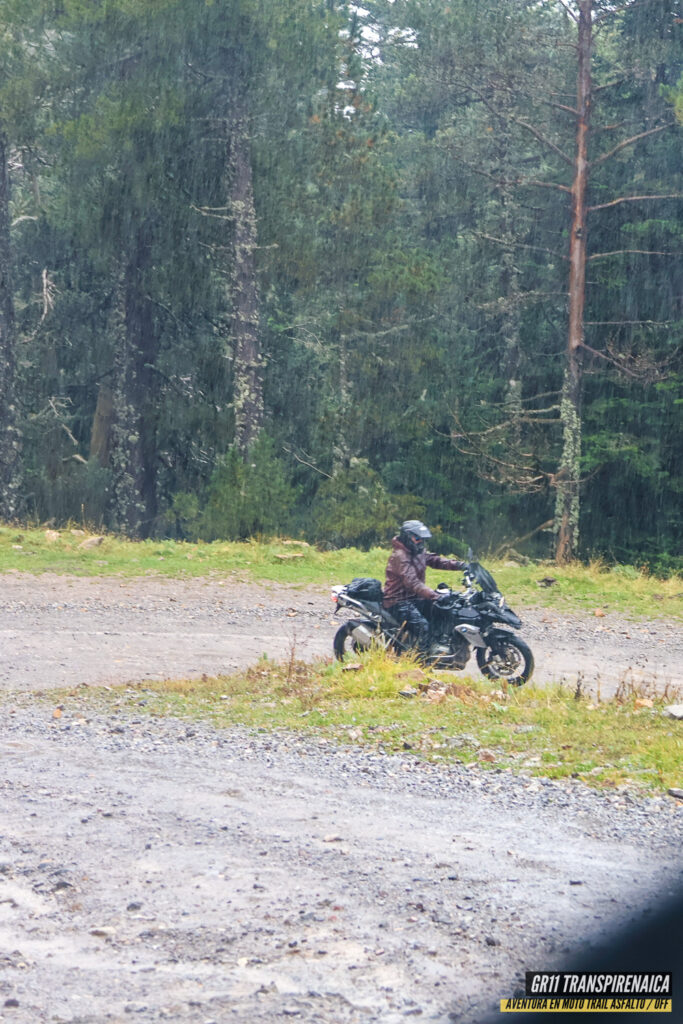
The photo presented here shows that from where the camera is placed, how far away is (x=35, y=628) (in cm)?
1322

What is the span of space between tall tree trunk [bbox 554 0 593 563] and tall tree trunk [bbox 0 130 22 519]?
12.7 metres

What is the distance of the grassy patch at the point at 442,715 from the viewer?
7.50 m

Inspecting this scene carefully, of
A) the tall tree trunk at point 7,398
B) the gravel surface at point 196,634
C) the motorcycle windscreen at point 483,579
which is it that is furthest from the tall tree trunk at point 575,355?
the motorcycle windscreen at point 483,579

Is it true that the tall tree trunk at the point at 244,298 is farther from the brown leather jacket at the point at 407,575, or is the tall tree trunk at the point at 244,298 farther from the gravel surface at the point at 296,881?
the gravel surface at the point at 296,881

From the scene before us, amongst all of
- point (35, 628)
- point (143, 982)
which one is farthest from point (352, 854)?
point (35, 628)

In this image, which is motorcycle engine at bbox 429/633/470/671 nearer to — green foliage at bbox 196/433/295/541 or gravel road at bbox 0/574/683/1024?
gravel road at bbox 0/574/683/1024

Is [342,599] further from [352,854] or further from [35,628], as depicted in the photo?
[352,854]

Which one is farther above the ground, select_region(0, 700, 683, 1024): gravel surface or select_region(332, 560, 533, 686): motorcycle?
select_region(332, 560, 533, 686): motorcycle

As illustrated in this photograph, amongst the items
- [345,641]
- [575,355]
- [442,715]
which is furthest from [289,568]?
[575,355]

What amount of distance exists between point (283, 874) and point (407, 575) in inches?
218

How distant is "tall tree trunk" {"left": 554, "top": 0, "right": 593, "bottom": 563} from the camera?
27.3 meters

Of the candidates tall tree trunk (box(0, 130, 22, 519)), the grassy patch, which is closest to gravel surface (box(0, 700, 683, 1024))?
the grassy patch

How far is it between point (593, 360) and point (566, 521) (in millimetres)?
6412

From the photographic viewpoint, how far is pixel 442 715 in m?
8.64
